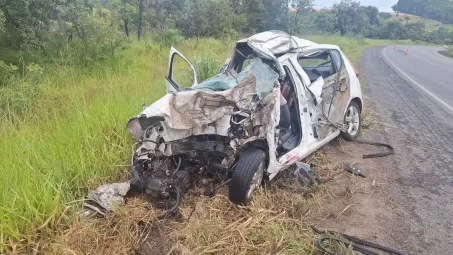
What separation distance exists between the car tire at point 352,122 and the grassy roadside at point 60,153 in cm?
255

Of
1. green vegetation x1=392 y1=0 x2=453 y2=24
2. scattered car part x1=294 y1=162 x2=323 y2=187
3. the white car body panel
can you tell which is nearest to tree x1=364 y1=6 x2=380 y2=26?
green vegetation x1=392 y1=0 x2=453 y2=24

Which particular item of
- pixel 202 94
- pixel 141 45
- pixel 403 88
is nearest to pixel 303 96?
pixel 202 94

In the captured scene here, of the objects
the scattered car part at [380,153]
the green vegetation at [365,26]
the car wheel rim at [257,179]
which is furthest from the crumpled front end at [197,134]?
the green vegetation at [365,26]

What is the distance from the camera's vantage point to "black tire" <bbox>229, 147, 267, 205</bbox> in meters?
3.61

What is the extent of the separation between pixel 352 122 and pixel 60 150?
4390mm

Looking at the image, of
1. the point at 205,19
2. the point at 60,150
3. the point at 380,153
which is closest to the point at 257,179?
the point at 60,150

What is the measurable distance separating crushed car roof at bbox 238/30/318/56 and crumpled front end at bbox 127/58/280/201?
95 cm

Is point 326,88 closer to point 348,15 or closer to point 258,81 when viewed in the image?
point 258,81

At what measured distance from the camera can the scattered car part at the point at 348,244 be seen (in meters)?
3.00

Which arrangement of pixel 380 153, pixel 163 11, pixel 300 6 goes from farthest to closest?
pixel 300 6, pixel 163 11, pixel 380 153

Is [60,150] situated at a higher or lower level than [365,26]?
lower

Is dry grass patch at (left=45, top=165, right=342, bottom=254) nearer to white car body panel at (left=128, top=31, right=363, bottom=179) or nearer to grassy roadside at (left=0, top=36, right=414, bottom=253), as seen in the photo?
grassy roadside at (left=0, top=36, right=414, bottom=253)

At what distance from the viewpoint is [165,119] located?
3.49 m

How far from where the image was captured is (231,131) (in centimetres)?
369
